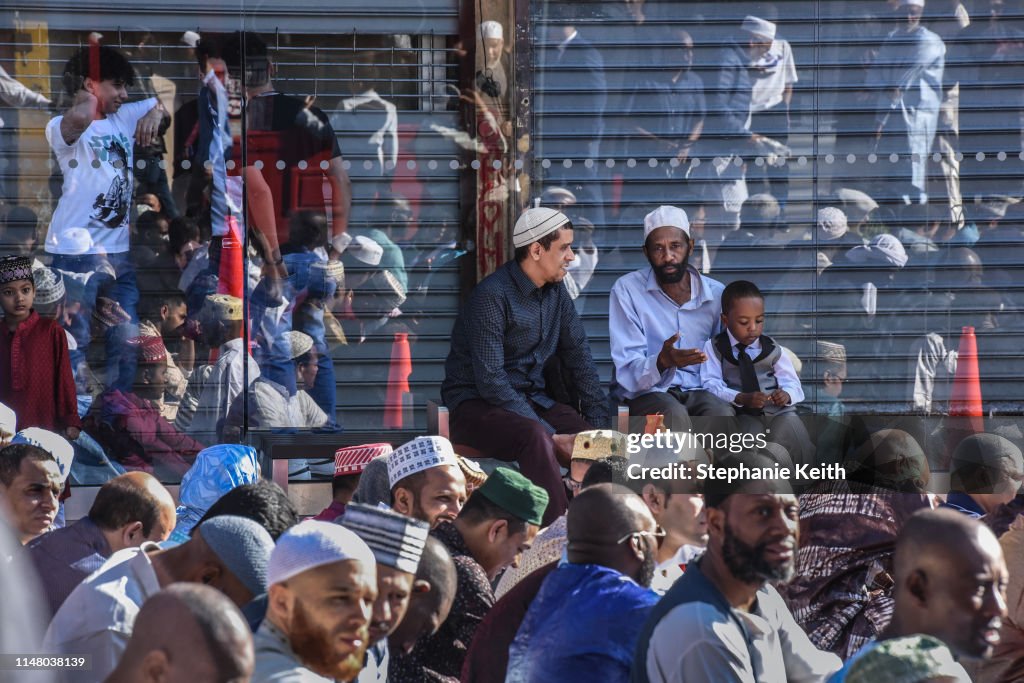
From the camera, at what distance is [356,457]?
616cm

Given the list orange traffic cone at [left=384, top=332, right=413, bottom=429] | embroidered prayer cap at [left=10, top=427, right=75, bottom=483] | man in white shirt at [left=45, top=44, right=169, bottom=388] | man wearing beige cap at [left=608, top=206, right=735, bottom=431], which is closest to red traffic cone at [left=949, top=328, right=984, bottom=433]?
man wearing beige cap at [left=608, top=206, right=735, bottom=431]

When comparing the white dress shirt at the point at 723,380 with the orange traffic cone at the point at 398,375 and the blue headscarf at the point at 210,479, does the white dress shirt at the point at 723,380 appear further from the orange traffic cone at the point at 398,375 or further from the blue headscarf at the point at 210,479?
A: the blue headscarf at the point at 210,479

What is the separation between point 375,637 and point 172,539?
1.71 m

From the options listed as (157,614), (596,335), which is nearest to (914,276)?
(596,335)

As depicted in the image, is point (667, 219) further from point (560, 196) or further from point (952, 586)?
point (952, 586)

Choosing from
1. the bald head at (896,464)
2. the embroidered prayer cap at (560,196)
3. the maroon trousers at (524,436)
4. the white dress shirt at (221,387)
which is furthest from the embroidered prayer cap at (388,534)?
the embroidered prayer cap at (560,196)

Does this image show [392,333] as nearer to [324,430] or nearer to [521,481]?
[324,430]

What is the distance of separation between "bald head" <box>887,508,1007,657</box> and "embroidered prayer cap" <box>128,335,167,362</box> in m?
4.92

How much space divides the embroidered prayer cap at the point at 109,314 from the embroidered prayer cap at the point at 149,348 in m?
0.11

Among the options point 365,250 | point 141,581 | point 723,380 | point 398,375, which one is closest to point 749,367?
point 723,380

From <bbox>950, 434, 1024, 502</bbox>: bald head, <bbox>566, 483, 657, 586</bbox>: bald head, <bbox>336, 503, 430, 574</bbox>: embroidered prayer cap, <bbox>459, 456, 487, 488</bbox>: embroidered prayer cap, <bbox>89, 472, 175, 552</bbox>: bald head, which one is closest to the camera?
<bbox>336, 503, 430, 574</bbox>: embroidered prayer cap

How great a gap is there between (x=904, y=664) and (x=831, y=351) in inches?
211

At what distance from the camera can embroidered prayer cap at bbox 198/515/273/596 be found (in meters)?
3.86

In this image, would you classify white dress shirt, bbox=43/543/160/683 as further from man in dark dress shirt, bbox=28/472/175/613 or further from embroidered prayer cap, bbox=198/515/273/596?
man in dark dress shirt, bbox=28/472/175/613
